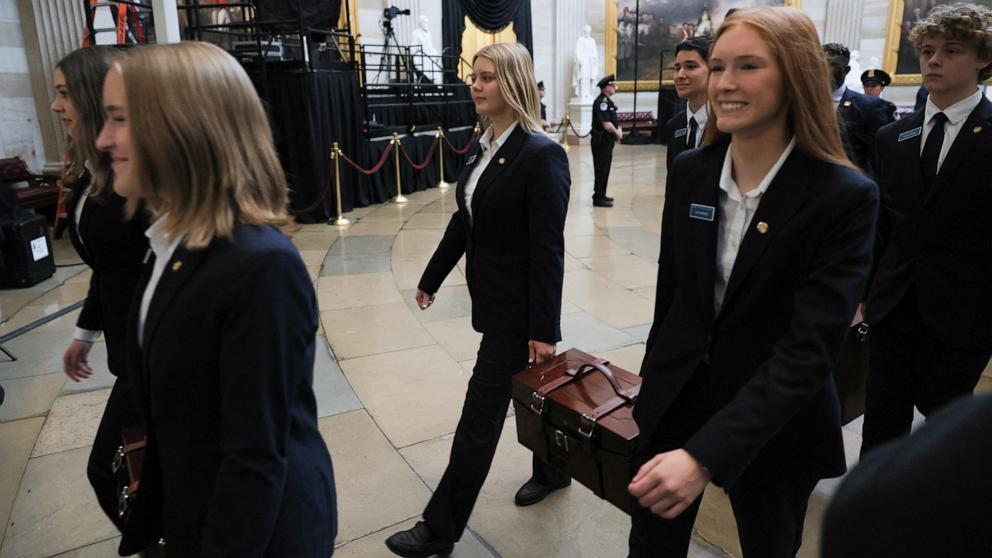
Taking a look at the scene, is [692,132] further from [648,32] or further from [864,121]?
[648,32]

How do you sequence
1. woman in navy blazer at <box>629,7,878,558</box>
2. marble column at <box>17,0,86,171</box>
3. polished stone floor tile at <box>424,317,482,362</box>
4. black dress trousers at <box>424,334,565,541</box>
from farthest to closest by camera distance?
marble column at <box>17,0,86,171</box> → polished stone floor tile at <box>424,317,482,362</box> → black dress trousers at <box>424,334,565,541</box> → woman in navy blazer at <box>629,7,878,558</box>

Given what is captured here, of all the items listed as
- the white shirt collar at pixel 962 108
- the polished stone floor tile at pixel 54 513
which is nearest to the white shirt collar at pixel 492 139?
the white shirt collar at pixel 962 108

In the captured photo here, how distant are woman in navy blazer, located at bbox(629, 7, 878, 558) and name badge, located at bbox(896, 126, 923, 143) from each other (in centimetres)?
143

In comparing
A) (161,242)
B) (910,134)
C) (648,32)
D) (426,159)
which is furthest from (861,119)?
(648,32)

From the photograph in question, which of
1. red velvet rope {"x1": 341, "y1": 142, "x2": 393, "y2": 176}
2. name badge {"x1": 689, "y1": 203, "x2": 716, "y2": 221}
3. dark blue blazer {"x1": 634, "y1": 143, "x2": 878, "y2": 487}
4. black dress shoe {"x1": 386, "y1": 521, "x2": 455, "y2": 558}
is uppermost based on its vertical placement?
name badge {"x1": 689, "y1": 203, "x2": 716, "y2": 221}

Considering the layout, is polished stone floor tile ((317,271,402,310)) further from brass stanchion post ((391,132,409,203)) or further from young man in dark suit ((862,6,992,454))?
brass stanchion post ((391,132,409,203))

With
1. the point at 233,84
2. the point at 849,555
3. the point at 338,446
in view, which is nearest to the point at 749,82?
the point at 233,84

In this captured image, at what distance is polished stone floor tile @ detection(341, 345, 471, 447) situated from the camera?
3.79 meters

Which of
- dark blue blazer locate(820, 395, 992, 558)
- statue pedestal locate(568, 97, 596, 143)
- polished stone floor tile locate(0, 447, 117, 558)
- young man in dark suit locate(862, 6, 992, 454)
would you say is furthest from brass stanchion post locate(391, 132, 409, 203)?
statue pedestal locate(568, 97, 596, 143)

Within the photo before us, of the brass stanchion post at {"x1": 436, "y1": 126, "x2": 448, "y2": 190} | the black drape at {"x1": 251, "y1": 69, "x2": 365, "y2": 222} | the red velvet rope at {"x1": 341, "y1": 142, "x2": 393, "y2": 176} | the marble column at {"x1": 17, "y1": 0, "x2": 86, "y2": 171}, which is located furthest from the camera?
the brass stanchion post at {"x1": 436, "y1": 126, "x2": 448, "y2": 190}

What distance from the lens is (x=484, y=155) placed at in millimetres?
2723

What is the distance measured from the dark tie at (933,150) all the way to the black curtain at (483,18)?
54.2 feet

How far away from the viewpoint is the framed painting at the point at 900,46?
2203 cm

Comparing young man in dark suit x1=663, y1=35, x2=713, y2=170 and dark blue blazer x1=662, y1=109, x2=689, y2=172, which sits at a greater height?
young man in dark suit x1=663, y1=35, x2=713, y2=170
